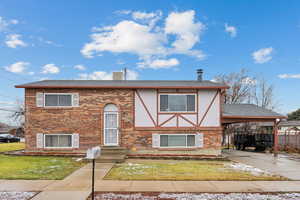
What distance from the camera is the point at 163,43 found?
20797 millimetres

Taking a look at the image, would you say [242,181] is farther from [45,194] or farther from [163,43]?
[163,43]

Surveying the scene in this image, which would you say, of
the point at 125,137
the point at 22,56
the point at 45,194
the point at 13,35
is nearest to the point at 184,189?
the point at 45,194

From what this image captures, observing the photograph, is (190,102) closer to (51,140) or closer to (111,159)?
(111,159)

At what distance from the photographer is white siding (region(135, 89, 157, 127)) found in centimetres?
1293

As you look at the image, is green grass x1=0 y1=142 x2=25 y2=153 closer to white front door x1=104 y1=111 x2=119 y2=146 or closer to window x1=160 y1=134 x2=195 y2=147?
white front door x1=104 y1=111 x2=119 y2=146

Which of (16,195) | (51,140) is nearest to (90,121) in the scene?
(51,140)

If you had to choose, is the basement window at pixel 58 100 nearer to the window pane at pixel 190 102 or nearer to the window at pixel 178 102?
the window at pixel 178 102

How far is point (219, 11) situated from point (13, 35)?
17934mm

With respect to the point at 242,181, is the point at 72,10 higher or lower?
higher

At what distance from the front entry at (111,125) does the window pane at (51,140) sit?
3.03m

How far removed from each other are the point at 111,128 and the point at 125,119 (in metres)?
1.01

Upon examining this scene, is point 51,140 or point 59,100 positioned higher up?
point 59,100

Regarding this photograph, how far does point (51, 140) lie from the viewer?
13016 millimetres

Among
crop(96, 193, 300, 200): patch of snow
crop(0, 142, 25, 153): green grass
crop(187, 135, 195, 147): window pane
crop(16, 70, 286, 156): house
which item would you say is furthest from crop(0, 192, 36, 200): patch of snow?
crop(0, 142, 25, 153): green grass
